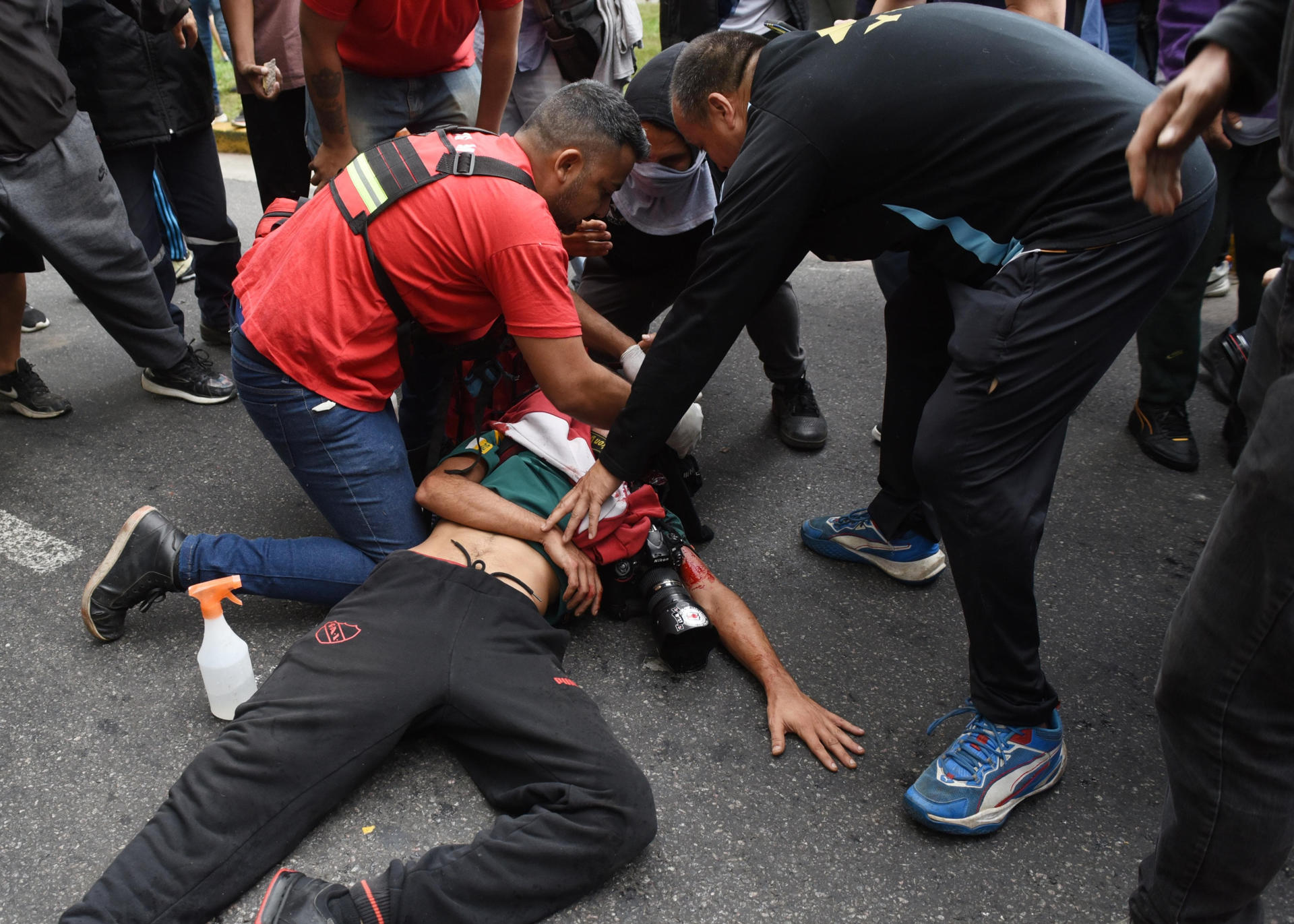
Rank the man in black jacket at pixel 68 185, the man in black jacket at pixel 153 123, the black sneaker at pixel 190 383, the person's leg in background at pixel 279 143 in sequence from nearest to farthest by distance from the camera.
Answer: the man in black jacket at pixel 68 185 → the man in black jacket at pixel 153 123 → the black sneaker at pixel 190 383 → the person's leg in background at pixel 279 143

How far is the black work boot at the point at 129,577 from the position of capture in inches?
88.4

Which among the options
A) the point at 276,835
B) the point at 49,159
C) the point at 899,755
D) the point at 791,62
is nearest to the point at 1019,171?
the point at 791,62

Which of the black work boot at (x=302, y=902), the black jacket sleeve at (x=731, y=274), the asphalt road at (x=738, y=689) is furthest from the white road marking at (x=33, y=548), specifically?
the black jacket sleeve at (x=731, y=274)

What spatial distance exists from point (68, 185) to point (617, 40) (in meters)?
1.88

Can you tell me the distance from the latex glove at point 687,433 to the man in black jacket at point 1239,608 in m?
1.55

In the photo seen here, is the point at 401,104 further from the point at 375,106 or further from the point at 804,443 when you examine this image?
the point at 804,443

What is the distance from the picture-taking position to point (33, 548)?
8.66 ft

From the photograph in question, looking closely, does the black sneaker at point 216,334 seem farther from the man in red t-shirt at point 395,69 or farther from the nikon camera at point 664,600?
the nikon camera at point 664,600

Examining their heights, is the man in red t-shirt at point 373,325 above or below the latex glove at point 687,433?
above

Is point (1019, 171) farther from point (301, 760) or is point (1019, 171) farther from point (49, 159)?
point (49, 159)

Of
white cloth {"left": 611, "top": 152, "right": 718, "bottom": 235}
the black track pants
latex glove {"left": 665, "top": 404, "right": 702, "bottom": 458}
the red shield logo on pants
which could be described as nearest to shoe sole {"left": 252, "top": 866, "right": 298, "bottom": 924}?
the red shield logo on pants

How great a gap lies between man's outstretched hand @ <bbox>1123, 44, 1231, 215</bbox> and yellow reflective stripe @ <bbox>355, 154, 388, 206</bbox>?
157 cm

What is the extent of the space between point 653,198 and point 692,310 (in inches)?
49.2

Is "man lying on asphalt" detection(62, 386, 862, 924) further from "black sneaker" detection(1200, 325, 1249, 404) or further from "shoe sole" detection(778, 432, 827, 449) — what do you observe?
"black sneaker" detection(1200, 325, 1249, 404)
